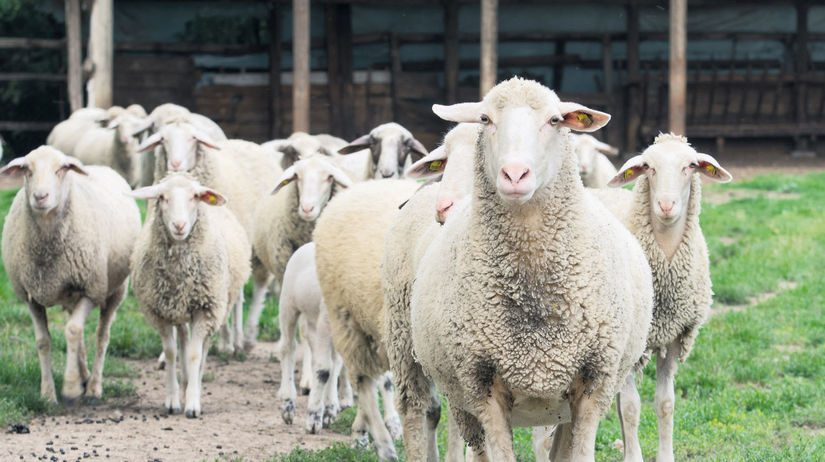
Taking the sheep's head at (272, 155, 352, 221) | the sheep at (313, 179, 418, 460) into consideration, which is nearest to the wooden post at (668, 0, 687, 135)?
the sheep's head at (272, 155, 352, 221)

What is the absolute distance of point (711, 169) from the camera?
567 cm

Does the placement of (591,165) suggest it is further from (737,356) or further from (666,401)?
(666,401)

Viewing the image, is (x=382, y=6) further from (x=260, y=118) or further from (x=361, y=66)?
(x=260, y=118)

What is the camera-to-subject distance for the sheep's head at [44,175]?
7078 mm

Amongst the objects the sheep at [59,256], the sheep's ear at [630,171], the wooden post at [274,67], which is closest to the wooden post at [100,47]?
the wooden post at [274,67]

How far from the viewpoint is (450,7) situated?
17672 millimetres

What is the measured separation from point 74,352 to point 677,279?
383 cm

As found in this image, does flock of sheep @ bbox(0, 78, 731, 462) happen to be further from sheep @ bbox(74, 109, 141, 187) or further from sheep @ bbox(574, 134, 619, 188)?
sheep @ bbox(74, 109, 141, 187)

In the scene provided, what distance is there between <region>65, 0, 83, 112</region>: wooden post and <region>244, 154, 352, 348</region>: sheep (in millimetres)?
8257

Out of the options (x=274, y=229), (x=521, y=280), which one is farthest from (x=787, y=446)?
(x=274, y=229)

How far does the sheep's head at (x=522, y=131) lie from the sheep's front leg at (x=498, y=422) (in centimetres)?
68

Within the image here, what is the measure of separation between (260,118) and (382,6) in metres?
2.67

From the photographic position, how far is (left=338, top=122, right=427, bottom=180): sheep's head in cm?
838

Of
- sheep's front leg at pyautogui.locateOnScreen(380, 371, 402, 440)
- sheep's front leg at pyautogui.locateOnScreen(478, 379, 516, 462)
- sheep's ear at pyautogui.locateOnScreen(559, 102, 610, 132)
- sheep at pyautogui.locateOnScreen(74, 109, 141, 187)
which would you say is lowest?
sheep's front leg at pyautogui.locateOnScreen(380, 371, 402, 440)
